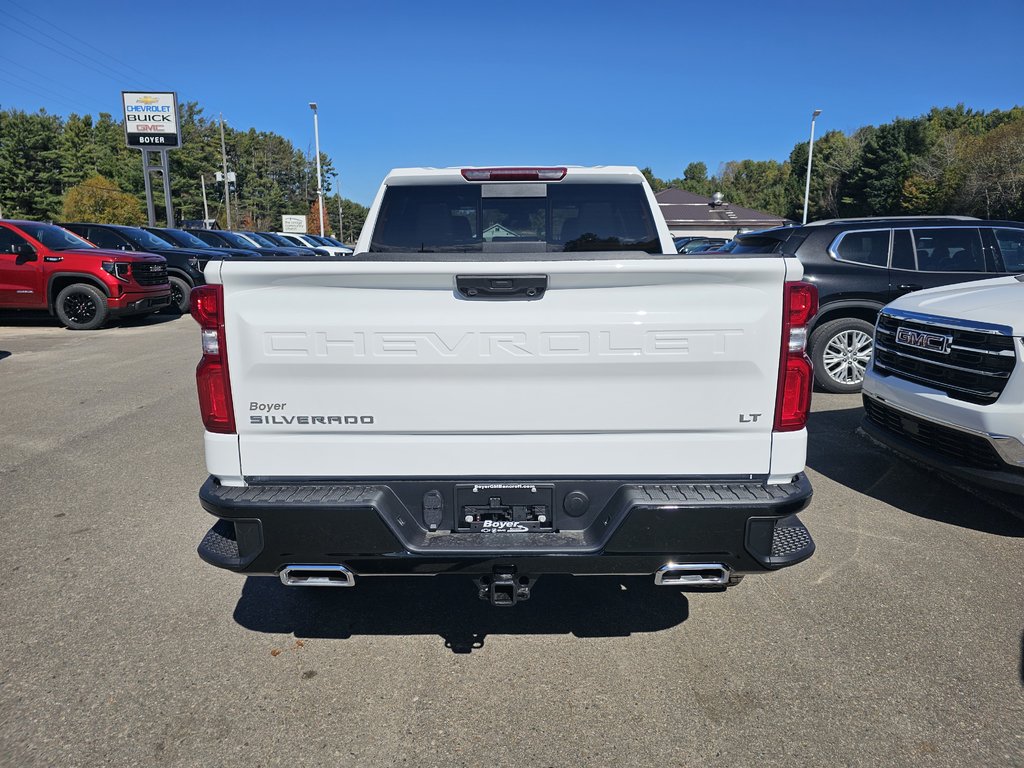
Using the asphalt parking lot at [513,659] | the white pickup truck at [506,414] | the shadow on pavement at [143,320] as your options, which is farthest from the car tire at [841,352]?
the shadow on pavement at [143,320]

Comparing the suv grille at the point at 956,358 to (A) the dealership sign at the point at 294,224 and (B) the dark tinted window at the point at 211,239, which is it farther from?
(A) the dealership sign at the point at 294,224

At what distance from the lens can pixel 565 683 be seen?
2727 mm

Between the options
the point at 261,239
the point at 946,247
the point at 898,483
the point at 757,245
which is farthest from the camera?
the point at 261,239

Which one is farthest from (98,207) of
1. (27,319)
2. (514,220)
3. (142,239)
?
(514,220)

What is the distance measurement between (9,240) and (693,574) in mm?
14162

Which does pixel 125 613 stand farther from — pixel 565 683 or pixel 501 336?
pixel 501 336

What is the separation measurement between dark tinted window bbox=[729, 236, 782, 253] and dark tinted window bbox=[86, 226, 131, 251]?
1272cm

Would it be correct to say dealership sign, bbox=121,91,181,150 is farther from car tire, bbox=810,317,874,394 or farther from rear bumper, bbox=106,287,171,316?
car tire, bbox=810,317,874,394

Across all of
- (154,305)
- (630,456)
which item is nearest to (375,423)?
(630,456)

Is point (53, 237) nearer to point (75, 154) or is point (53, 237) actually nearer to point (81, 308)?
point (81, 308)

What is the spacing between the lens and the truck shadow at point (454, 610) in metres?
3.13

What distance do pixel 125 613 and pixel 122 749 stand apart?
3.38 ft

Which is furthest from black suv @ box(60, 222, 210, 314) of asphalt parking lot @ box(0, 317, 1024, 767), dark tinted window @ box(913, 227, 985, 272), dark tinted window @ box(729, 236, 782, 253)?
dark tinted window @ box(913, 227, 985, 272)

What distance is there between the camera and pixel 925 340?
4484 mm
